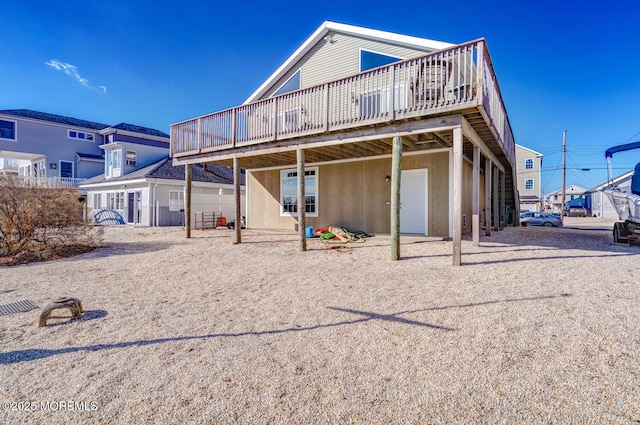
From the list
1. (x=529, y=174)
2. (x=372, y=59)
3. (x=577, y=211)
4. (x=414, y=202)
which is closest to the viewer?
(x=414, y=202)

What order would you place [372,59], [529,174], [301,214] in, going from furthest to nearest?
[529,174], [372,59], [301,214]

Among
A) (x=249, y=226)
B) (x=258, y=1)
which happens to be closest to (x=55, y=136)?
(x=249, y=226)

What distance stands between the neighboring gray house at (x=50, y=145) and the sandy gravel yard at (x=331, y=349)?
24.6 m

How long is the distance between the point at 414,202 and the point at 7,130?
1154 inches

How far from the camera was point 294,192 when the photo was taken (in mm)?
12586

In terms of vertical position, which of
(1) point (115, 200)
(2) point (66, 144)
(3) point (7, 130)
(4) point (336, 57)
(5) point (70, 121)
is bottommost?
(1) point (115, 200)

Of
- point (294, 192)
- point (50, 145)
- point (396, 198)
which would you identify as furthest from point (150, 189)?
point (396, 198)

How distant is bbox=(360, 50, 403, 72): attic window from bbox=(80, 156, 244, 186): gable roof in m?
9.35

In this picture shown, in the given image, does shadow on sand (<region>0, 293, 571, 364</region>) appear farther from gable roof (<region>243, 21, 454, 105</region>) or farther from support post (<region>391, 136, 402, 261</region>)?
gable roof (<region>243, 21, 454, 105</region>)

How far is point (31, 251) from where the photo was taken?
7477 millimetres

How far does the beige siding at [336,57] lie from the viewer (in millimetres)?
10375

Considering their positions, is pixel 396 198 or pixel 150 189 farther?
pixel 150 189

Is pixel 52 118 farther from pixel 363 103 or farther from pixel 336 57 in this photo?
pixel 363 103

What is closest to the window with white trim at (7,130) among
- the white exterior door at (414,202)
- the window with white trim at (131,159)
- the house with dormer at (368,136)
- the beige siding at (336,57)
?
the window with white trim at (131,159)
